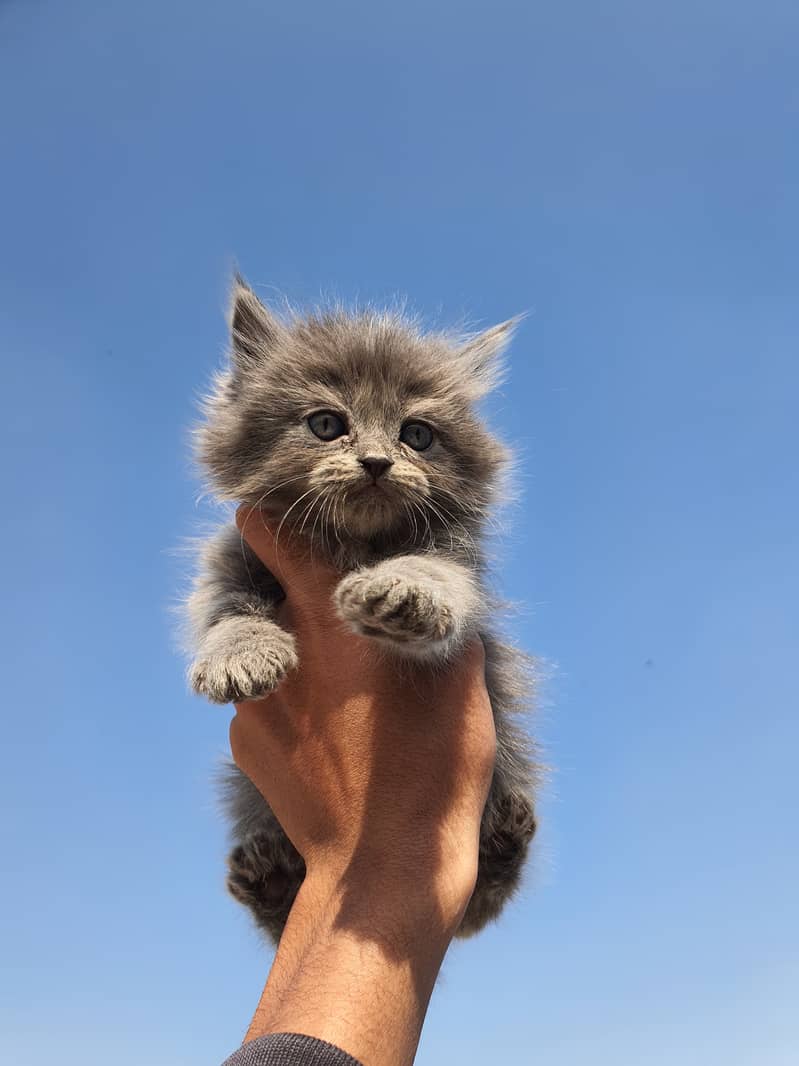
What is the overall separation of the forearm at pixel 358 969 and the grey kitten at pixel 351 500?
81cm

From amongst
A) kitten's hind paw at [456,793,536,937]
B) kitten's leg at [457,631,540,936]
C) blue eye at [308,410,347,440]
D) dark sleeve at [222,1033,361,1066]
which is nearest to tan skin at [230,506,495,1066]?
dark sleeve at [222,1033,361,1066]

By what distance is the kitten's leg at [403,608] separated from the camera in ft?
8.63

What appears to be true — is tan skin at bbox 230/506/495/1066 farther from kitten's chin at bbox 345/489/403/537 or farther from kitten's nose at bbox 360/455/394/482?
kitten's nose at bbox 360/455/394/482

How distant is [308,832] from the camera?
2.64 m

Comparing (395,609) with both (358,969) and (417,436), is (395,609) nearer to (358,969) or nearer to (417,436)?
(358,969)

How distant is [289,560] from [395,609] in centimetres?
88

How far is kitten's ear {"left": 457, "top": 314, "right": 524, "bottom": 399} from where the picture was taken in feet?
13.4

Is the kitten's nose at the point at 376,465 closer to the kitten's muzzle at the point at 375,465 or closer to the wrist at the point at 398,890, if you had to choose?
the kitten's muzzle at the point at 375,465

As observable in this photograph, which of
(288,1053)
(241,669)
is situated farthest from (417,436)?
(288,1053)

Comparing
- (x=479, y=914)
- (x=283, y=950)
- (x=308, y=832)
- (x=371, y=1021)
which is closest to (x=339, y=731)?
(x=308, y=832)

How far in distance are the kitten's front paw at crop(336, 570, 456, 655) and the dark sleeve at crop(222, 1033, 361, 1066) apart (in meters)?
1.16

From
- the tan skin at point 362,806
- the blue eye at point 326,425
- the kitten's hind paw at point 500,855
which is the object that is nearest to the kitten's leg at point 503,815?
the kitten's hind paw at point 500,855

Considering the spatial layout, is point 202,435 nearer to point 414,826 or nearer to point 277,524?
point 277,524

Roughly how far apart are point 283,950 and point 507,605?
190 centimetres
